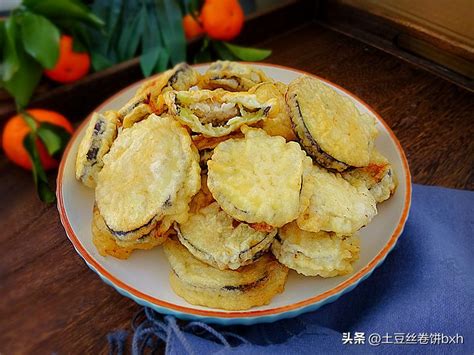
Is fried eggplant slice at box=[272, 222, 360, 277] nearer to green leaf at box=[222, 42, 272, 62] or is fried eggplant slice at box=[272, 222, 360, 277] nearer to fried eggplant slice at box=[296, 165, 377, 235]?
fried eggplant slice at box=[296, 165, 377, 235]

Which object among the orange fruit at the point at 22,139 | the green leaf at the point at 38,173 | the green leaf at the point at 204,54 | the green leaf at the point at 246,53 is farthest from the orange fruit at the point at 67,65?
the green leaf at the point at 246,53

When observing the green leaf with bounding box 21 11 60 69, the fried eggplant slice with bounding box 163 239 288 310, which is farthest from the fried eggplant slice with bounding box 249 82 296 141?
the green leaf with bounding box 21 11 60 69

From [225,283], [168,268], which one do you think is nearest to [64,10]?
[168,268]

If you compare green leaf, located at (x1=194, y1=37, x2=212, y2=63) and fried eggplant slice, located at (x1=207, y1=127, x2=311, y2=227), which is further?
green leaf, located at (x1=194, y1=37, x2=212, y2=63)

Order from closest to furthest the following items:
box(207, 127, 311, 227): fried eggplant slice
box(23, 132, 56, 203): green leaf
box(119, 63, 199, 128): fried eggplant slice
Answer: box(207, 127, 311, 227): fried eggplant slice → box(119, 63, 199, 128): fried eggplant slice → box(23, 132, 56, 203): green leaf

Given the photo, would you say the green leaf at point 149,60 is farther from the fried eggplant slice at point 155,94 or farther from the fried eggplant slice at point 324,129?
the fried eggplant slice at point 324,129

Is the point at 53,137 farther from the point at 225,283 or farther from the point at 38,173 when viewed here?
the point at 225,283

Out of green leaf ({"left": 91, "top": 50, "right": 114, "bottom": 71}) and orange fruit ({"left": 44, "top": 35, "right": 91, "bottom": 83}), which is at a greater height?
orange fruit ({"left": 44, "top": 35, "right": 91, "bottom": 83})

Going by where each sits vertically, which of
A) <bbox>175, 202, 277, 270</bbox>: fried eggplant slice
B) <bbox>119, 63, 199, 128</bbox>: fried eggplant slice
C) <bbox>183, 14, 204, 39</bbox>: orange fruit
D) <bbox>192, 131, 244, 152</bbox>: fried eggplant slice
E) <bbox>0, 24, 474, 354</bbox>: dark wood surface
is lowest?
<bbox>0, 24, 474, 354</bbox>: dark wood surface
